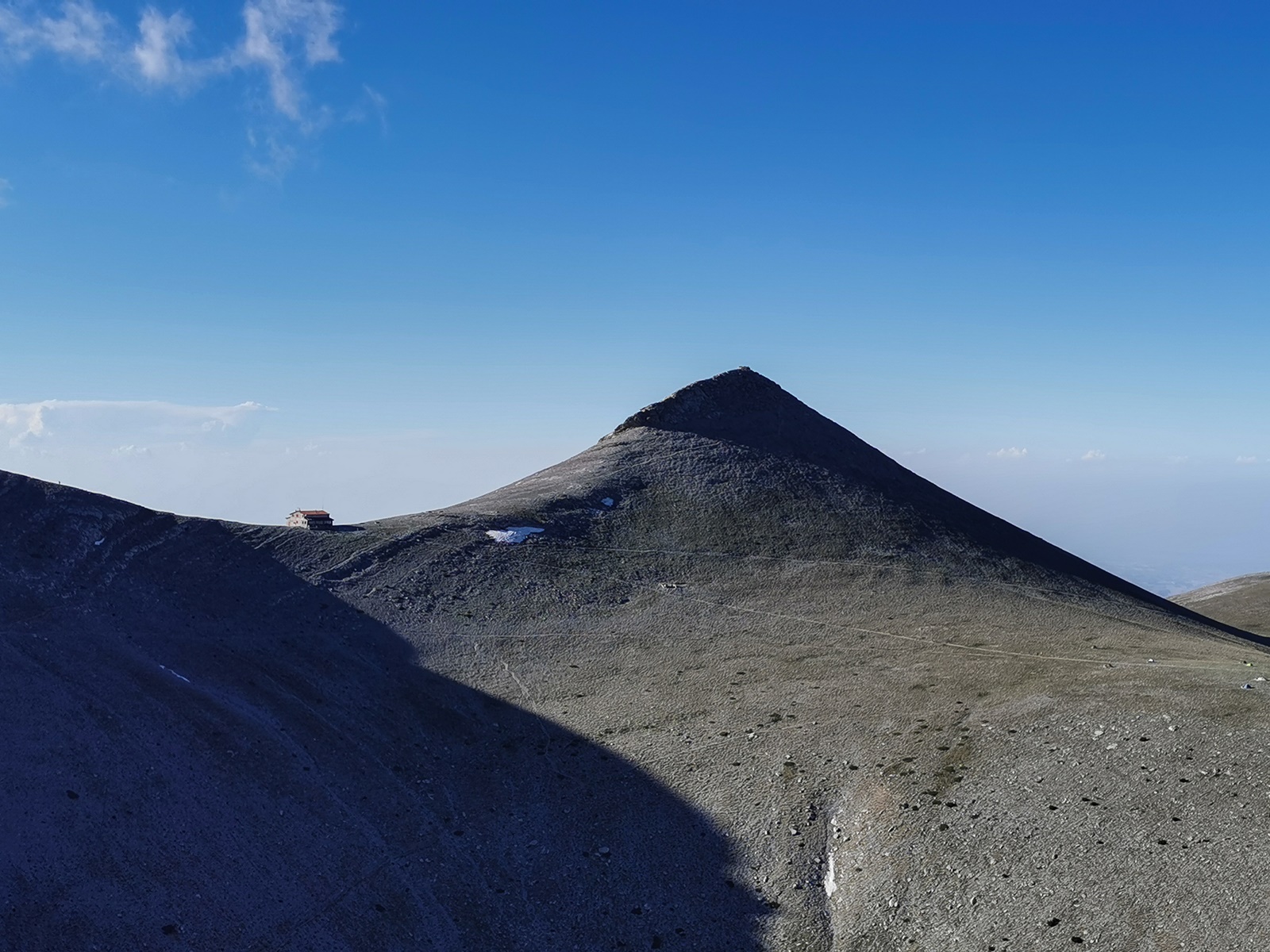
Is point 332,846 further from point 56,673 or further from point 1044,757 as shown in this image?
point 1044,757

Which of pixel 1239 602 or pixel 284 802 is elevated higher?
pixel 1239 602

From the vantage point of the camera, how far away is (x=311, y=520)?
58375 millimetres

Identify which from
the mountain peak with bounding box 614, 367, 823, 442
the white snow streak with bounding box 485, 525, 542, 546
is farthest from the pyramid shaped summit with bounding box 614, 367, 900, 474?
the white snow streak with bounding box 485, 525, 542, 546

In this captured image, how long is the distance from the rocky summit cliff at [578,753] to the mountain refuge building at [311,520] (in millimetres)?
2702

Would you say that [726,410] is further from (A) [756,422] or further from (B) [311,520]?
(B) [311,520]

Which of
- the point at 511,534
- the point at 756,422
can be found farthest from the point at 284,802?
the point at 756,422

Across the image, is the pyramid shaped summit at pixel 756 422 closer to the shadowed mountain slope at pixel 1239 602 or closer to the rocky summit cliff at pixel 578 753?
the rocky summit cliff at pixel 578 753

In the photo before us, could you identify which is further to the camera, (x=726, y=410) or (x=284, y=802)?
(x=726, y=410)

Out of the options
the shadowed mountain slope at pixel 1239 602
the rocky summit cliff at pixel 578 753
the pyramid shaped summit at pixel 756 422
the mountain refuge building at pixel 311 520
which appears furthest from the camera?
the shadowed mountain slope at pixel 1239 602

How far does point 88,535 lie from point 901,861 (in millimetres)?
40166

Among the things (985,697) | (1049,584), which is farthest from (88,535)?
(1049,584)

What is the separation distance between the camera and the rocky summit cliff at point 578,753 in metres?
26.0

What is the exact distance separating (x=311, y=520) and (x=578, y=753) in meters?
30.5

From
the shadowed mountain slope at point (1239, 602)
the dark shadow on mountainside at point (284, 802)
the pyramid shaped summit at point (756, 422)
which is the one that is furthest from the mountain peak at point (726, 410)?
the shadowed mountain slope at point (1239, 602)
